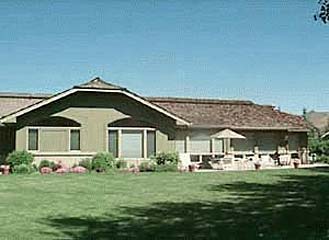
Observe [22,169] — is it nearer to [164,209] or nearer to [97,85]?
[97,85]

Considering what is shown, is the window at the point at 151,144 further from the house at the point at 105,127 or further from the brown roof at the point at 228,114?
the brown roof at the point at 228,114

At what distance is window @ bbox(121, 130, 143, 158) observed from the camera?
35.9 m

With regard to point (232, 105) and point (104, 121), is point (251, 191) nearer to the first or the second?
point (104, 121)

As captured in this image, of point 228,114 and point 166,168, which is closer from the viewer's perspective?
point 166,168

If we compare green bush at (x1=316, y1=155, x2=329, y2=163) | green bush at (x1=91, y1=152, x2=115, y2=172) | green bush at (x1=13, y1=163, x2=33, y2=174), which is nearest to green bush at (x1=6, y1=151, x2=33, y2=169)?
green bush at (x1=13, y1=163, x2=33, y2=174)

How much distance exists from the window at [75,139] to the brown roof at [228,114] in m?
7.25

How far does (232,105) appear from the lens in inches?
1778

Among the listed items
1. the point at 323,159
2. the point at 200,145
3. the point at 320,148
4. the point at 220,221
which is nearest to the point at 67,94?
the point at 200,145

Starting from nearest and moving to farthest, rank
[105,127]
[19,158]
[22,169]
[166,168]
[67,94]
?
1. [22,169]
2. [19,158]
3. [166,168]
4. [67,94]
5. [105,127]

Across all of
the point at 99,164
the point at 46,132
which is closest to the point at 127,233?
the point at 99,164

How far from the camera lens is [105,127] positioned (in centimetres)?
3541

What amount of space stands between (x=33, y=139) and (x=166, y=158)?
713cm

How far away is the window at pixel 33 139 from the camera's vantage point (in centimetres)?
3431

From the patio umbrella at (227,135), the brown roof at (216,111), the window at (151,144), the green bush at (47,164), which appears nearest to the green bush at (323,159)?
the brown roof at (216,111)
